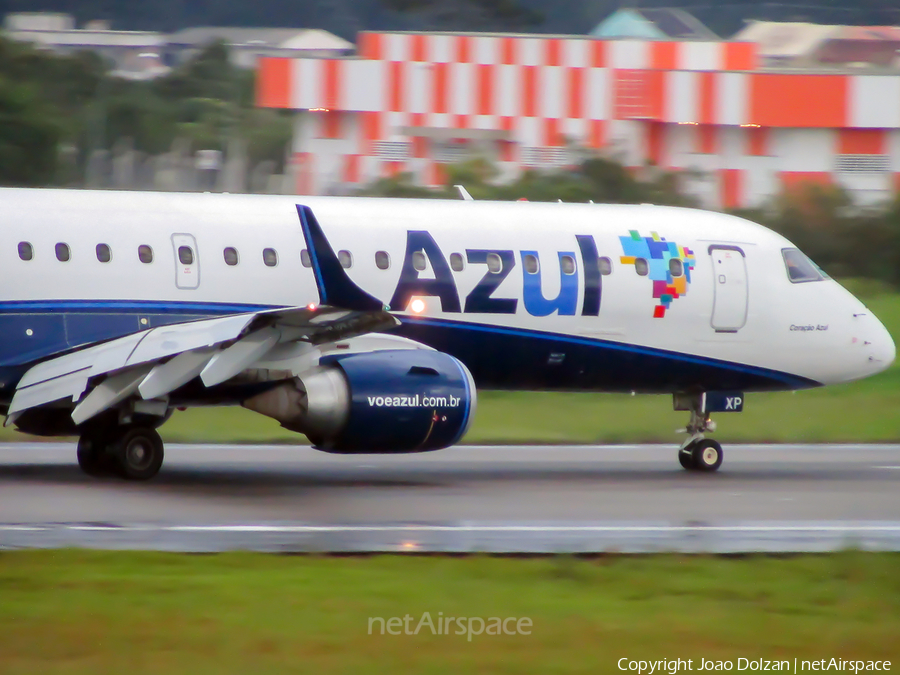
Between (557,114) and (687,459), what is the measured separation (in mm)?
53768

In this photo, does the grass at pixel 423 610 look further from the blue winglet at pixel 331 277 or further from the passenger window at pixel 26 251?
the passenger window at pixel 26 251

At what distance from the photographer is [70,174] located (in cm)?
6162

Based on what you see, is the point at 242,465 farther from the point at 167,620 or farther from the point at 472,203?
the point at 167,620

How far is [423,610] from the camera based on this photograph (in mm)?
9000

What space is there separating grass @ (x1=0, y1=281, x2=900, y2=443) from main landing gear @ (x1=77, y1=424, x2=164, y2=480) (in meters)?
5.13

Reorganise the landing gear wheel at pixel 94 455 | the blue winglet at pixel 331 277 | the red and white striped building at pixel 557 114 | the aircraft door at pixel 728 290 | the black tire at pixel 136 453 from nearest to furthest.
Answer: the blue winglet at pixel 331 277 < the black tire at pixel 136 453 < the landing gear wheel at pixel 94 455 < the aircraft door at pixel 728 290 < the red and white striped building at pixel 557 114

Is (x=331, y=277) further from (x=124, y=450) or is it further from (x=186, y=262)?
(x=124, y=450)

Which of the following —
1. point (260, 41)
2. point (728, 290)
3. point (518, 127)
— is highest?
point (728, 290)

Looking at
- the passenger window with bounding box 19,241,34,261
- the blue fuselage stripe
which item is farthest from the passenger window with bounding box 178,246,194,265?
the passenger window with bounding box 19,241,34,261

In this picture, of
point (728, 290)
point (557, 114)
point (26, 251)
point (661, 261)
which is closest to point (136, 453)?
point (26, 251)

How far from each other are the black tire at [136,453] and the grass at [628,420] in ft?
17.8

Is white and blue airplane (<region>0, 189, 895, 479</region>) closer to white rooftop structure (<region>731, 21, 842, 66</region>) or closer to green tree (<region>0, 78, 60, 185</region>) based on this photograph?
green tree (<region>0, 78, 60, 185</region>)

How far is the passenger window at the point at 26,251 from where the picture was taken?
1465 cm

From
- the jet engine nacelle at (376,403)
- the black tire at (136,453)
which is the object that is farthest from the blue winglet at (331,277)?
the black tire at (136,453)
